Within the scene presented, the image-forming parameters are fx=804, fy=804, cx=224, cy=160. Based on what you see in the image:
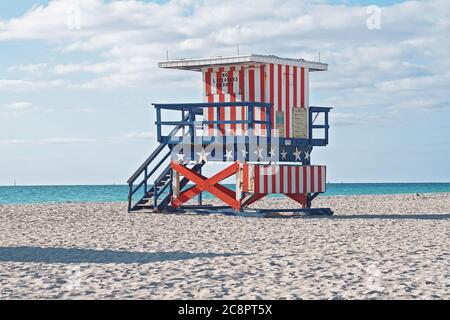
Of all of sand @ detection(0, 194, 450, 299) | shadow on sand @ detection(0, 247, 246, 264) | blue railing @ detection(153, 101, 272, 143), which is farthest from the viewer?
blue railing @ detection(153, 101, 272, 143)

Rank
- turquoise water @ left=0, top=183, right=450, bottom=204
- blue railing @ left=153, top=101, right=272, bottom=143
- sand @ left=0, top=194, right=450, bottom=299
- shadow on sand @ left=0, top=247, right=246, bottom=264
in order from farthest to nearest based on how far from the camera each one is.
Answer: turquoise water @ left=0, top=183, right=450, bottom=204 < blue railing @ left=153, top=101, right=272, bottom=143 < shadow on sand @ left=0, top=247, right=246, bottom=264 < sand @ left=0, top=194, right=450, bottom=299

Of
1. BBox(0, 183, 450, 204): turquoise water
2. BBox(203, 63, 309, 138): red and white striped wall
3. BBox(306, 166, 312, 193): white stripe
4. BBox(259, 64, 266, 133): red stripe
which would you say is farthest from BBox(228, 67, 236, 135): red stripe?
BBox(0, 183, 450, 204): turquoise water

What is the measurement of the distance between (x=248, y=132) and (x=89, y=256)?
854cm

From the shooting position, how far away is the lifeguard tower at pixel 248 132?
20.2 m

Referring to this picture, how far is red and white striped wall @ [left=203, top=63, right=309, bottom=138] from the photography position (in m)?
20.5

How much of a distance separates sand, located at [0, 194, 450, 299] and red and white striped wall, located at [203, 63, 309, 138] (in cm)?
313

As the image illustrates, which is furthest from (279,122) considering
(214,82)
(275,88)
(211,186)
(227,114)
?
(211,186)

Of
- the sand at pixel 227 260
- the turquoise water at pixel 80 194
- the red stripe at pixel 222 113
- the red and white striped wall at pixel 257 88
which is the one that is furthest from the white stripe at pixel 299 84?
the turquoise water at pixel 80 194

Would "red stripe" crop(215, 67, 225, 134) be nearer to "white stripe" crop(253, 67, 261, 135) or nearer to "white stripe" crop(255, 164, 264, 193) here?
"white stripe" crop(253, 67, 261, 135)

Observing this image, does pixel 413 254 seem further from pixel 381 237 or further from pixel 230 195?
pixel 230 195

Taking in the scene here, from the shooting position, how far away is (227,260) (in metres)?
11.4

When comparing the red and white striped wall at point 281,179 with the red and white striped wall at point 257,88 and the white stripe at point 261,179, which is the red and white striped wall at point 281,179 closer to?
the white stripe at point 261,179

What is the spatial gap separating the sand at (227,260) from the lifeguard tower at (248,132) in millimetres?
1896
